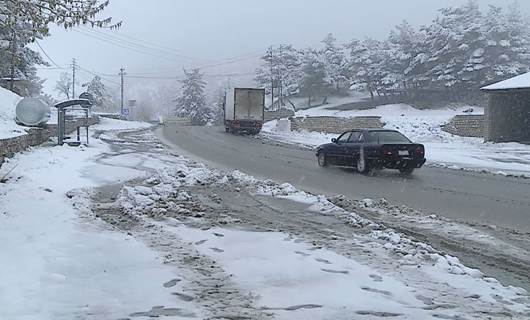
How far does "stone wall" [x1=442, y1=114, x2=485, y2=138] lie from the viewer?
41.0 m

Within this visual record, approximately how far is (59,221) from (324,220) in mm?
4145

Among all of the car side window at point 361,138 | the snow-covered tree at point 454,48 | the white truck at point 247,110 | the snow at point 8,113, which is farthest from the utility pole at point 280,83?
the car side window at point 361,138

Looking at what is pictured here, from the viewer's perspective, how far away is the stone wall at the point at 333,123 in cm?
4766

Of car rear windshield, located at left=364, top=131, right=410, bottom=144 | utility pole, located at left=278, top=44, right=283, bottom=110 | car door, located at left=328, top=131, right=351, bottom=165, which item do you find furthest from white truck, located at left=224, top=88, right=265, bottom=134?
utility pole, located at left=278, top=44, right=283, bottom=110

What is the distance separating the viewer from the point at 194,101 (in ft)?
309

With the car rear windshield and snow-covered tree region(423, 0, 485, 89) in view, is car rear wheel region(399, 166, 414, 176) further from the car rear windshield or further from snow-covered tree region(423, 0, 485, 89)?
snow-covered tree region(423, 0, 485, 89)

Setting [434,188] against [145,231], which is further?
[434,188]

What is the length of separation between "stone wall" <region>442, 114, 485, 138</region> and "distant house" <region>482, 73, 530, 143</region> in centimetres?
703

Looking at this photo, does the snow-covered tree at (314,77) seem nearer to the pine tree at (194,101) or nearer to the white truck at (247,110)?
the pine tree at (194,101)

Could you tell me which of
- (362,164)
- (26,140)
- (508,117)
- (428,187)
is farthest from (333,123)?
(428,187)

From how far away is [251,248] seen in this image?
23.8ft

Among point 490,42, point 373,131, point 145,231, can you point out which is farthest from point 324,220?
point 490,42

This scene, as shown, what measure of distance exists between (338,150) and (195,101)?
77.1 m

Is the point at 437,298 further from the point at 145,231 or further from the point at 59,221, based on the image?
the point at 59,221
